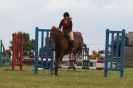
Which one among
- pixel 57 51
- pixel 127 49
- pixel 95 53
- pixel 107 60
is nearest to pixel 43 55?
pixel 57 51

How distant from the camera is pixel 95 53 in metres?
43.4

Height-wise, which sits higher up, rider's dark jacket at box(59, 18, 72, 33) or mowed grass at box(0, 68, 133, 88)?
rider's dark jacket at box(59, 18, 72, 33)

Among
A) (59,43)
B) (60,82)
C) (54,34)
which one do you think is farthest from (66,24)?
(60,82)

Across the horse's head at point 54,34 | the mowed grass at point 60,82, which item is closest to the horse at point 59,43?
the horse's head at point 54,34

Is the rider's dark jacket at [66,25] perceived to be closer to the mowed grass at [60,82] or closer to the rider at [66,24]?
Answer: the rider at [66,24]

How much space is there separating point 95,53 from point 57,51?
23.0 meters

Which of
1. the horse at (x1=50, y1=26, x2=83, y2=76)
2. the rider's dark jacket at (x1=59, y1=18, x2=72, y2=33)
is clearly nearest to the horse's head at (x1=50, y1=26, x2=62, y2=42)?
the horse at (x1=50, y1=26, x2=83, y2=76)

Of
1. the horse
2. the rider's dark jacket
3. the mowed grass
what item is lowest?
the mowed grass

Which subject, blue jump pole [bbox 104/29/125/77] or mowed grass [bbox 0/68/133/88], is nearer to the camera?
mowed grass [bbox 0/68/133/88]

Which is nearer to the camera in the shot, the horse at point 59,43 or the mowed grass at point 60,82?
the mowed grass at point 60,82

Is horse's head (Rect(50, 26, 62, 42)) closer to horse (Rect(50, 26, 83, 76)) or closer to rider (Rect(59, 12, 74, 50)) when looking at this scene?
horse (Rect(50, 26, 83, 76))

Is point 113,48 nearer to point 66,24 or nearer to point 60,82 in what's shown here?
point 66,24

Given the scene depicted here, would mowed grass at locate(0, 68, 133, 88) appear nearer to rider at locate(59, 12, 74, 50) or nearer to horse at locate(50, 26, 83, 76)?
horse at locate(50, 26, 83, 76)

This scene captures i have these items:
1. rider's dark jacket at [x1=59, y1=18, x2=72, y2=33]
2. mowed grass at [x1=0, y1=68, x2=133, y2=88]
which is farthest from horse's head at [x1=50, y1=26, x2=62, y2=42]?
mowed grass at [x1=0, y1=68, x2=133, y2=88]
